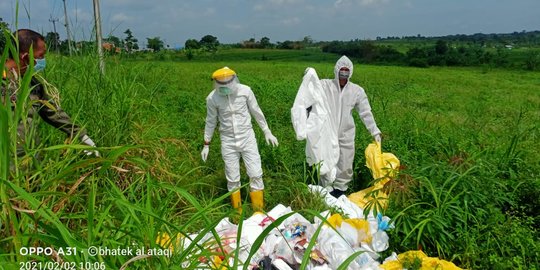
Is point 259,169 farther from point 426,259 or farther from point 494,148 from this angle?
point 494,148

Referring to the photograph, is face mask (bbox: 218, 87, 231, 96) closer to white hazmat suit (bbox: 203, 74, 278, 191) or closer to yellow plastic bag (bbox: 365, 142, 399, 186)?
white hazmat suit (bbox: 203, 74, 278, 191)

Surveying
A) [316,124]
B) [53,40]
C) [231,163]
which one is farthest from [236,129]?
[53,40]

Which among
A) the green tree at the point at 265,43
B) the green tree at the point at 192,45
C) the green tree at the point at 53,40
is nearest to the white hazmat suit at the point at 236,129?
the green tree at the point at 53,40

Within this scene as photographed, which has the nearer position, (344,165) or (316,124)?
(316,124)

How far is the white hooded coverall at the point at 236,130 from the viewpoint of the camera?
3.40m

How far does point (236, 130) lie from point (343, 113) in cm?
103

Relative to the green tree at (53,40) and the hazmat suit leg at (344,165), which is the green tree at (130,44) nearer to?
the green tree at (53,40)

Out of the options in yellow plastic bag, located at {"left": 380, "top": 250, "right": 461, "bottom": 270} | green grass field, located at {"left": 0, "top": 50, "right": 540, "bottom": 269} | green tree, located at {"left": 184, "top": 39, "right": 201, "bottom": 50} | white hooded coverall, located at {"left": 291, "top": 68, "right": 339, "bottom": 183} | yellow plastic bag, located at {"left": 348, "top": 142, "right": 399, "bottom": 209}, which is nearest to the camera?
green grass field, located at {"left": 0, "top": 50, "right": 540, "bottom": 269}

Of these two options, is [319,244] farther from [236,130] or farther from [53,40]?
[53,40]

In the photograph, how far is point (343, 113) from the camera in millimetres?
3705

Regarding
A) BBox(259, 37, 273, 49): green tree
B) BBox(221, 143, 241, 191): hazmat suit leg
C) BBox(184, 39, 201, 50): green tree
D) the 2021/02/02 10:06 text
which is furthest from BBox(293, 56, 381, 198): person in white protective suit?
BBox(259, 37, 273, 49): green tree

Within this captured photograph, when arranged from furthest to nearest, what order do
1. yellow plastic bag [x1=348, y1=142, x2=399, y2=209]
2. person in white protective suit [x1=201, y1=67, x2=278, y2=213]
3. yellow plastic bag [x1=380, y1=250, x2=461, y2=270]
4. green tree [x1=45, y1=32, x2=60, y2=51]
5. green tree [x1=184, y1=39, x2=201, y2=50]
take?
green tree [x1=184, y1=39, x2=201, y2=50]
person in white protective suit [x1=201, y1=67, x2=278, y2=213]
yellow plastic bag [x1=348, y1=142, x2=399, y2=209]
green tree [x1=45, y1=32, x2=60, y2=51]
yellow plastic bag [x1=380, y1=250, x2=461, y2=270]

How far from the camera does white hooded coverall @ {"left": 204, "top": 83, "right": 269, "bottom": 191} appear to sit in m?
3.40

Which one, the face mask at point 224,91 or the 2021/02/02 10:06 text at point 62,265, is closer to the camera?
the 2021/02/02 10:06 text at point 62,265
